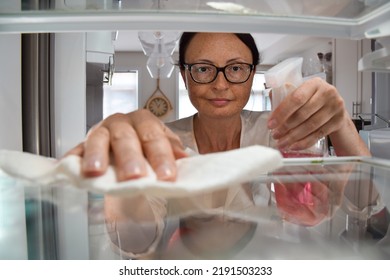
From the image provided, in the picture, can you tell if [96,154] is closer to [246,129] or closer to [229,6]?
[229,6]

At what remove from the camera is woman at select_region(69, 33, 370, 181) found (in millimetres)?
192

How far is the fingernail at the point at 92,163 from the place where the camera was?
0.18 metres

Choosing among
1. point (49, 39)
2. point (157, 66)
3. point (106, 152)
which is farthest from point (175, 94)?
point (106, 152)

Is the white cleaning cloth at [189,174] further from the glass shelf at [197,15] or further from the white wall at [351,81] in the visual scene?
the white wall at [351,81]

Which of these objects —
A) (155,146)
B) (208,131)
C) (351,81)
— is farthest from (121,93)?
(351,81)

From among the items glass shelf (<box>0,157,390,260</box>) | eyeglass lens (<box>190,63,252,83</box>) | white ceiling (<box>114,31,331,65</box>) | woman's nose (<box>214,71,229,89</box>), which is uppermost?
white ceiling (<box>114,31,331,65</box>)

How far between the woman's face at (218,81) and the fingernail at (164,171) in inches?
11.7

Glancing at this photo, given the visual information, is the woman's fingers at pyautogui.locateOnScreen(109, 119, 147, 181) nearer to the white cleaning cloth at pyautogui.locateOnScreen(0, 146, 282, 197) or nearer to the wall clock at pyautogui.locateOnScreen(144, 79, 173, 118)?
the white cleaning cloth at pyautogui.locateOnScreen(0, 146, 282, 197)

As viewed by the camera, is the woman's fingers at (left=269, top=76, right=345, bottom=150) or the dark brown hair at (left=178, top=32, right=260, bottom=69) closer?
the woman's fingers at (left=269, top=76, right=345, bottom=150)

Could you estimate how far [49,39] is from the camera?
0.44 meters

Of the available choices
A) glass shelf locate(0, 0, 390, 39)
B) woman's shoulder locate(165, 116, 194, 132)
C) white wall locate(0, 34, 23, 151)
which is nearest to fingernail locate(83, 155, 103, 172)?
glass shelf locate(0, 0, 390, 39)

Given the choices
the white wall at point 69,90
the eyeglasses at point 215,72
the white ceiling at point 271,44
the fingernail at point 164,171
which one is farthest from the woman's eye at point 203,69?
the fingernail at point 164,171
